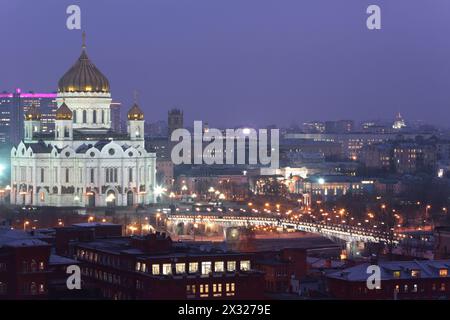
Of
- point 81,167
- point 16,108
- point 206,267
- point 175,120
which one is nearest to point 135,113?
point 81,167

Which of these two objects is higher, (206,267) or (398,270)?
(206,267)

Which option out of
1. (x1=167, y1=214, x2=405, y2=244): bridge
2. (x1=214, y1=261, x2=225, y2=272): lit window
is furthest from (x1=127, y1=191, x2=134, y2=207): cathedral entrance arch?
(x1=214, y1=261, x2=225, y2=272): lit window

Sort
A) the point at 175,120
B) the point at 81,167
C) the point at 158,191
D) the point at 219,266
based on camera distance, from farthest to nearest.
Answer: the point at 175,120 < the point at 158,191 < the point at 81,167 < the point at 219,266

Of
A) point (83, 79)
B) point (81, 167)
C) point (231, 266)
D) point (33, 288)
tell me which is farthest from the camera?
point (83, 79)

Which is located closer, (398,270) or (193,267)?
(193,267)

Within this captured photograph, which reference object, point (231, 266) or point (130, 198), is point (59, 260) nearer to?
point (231, 266)

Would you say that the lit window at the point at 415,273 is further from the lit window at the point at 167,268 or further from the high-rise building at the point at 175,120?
the high-rise building at the point at 175,120

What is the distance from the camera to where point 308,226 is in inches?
2601
